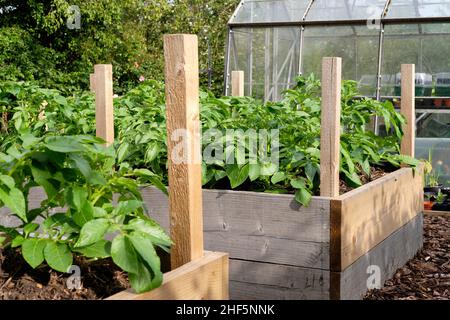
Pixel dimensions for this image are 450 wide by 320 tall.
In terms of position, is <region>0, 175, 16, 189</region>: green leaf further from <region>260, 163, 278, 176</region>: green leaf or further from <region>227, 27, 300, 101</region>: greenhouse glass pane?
<region>227, 27, 300, 101</region>: greenhouse glass pane

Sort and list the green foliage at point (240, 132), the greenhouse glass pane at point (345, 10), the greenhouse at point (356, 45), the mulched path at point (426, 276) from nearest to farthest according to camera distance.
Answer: the green foliage at point (240, 132), the mulched path at point (426, 276), the greenhouse at point (356, 45), the greenhouse glass pane at point (345, 10)

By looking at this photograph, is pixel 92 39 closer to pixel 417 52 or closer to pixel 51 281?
pixel 417 52

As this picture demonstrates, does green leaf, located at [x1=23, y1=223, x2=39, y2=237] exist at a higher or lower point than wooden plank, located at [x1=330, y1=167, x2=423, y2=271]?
higher

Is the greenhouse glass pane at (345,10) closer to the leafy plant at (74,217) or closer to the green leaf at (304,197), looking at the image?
the green leaf at (304,197)

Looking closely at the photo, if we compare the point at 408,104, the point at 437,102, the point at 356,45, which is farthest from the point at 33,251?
the point at 356,45

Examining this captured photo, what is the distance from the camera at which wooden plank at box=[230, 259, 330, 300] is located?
3205 millimetres

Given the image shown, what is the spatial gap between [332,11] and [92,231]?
956 cm

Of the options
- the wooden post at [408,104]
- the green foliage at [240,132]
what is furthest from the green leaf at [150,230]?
the wooden post at [408,104]

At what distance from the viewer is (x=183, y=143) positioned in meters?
2.07

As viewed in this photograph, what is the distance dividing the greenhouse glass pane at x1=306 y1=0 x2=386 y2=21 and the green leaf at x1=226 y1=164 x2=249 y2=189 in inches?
301

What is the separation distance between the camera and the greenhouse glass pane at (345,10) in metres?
10.6

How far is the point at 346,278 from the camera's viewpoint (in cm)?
325

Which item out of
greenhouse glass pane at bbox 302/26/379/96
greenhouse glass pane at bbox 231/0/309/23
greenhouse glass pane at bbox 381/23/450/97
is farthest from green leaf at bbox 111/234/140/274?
greenhouse glass pane at bbox 231/0/309/23

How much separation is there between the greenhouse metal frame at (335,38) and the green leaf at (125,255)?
8851mm
